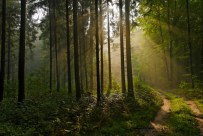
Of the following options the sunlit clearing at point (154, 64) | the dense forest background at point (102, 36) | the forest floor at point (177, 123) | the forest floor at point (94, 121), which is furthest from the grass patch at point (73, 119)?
the sunlit clearing at point (154, 64)

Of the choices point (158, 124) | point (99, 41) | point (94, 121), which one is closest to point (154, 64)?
point (99, 41)

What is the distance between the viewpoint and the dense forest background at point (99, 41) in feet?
78.3

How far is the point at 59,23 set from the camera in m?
37.6

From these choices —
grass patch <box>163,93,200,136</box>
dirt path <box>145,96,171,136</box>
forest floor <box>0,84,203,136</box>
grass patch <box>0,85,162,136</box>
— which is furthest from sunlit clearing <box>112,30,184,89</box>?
grass patch <box>0,85,162,136</box>

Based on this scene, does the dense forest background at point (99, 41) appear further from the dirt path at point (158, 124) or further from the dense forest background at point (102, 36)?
the dirt path at point (158, 124)

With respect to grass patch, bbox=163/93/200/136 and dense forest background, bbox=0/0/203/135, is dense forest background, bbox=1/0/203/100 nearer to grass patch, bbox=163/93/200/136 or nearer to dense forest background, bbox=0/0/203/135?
dense forest background, bbox=0/0/203/135

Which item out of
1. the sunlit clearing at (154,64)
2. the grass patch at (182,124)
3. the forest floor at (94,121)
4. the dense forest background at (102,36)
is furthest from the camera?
the sunlit clearing at (154,64)

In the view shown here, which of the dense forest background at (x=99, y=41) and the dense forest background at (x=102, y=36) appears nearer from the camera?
the dense forest background at (x=99, y=41)

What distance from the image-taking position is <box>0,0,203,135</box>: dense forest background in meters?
23.9

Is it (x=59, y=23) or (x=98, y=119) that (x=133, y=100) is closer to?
(x=98, y=119)

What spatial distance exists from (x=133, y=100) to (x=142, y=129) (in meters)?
7.33

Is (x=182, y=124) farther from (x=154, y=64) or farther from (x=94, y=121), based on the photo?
(x=154, y=64)

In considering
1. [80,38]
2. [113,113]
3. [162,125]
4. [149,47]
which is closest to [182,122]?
[162,125]

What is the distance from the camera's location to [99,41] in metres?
34.0
